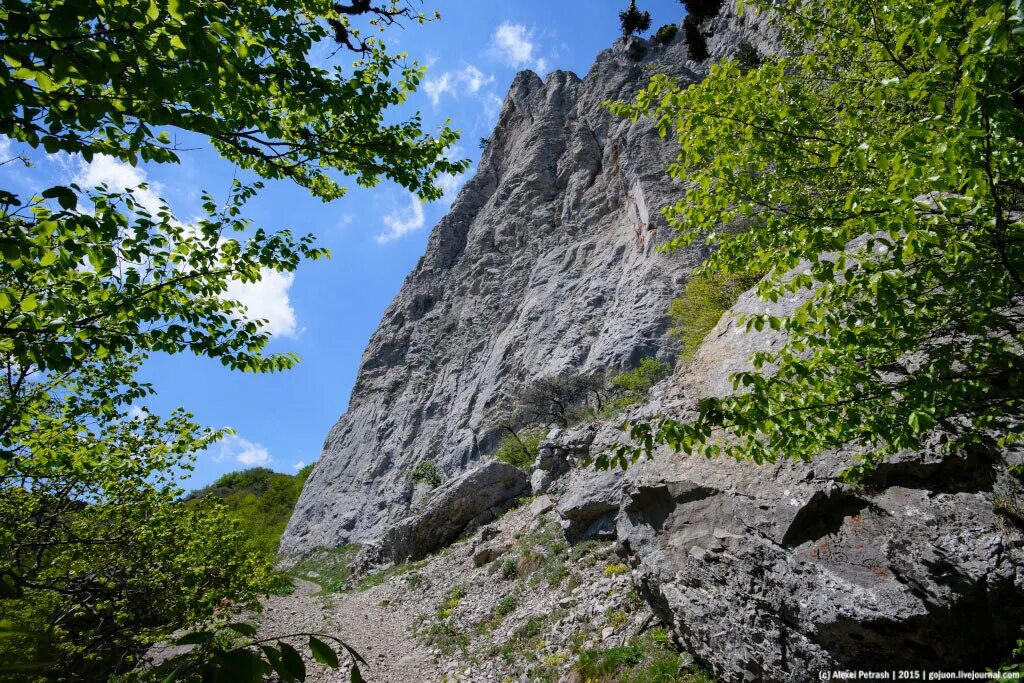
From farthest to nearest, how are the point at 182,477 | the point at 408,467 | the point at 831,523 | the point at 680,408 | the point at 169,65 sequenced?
the point at 408,467 < the point at 680,408 < the point at 182,477 < the point at 831,523 < the point at 169,65

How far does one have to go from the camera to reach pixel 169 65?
9.52ft

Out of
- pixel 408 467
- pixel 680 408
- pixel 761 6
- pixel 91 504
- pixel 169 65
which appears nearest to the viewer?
pixel 169 65

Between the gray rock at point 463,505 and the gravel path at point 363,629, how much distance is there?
299cm

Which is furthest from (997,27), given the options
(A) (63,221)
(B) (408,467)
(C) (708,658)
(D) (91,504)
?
(B) (408,467)

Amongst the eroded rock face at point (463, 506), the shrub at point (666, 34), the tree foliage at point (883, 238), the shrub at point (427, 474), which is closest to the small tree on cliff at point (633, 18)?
the tree foliage at point (883, 238)

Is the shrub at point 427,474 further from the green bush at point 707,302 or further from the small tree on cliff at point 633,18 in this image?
the small tree on cliff at point 633,18

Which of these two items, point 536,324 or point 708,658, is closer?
point 708,658

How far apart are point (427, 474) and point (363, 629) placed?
2508 cm

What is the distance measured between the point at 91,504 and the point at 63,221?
18.7 ft

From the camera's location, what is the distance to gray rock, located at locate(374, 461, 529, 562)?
22.3 meters

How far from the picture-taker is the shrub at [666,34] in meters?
55.7

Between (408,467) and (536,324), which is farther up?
(536,324)

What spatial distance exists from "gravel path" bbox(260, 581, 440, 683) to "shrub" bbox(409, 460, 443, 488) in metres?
14.1

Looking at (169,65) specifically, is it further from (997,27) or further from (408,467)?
(408,467)
